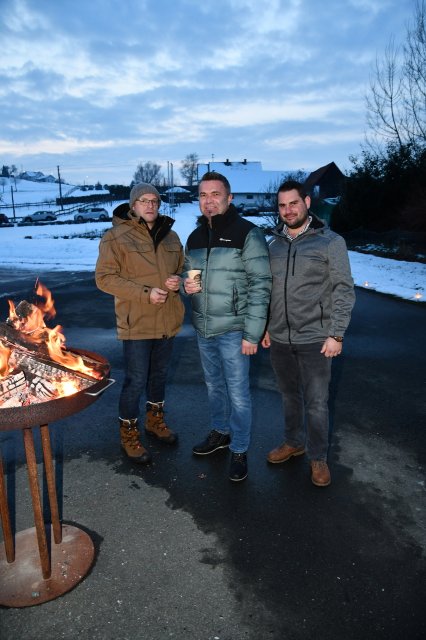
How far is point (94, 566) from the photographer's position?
275cm

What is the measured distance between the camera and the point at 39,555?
9.11 feet

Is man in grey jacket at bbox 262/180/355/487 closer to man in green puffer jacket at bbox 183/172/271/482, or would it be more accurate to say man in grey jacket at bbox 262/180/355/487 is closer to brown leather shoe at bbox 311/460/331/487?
brown leather shoe at bbox 311/460/331/487

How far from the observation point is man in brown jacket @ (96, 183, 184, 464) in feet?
12.0

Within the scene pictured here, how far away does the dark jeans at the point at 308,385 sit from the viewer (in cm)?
347

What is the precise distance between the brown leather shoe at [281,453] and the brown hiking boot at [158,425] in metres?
0.94

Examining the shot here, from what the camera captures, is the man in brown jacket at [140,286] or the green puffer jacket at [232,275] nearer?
the green puffer jacket at [232,275]

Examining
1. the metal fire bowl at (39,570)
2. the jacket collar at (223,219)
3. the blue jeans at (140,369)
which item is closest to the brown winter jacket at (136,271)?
the blue jeans at (140,369)

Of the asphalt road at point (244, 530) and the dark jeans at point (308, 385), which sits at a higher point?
the dark jeans at point (308, 385)

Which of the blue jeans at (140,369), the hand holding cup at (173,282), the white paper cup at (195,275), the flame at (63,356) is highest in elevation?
the white paper cup at (195,275)

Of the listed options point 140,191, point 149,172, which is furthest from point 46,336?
point 149,172

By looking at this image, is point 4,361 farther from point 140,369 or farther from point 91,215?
point 91,215

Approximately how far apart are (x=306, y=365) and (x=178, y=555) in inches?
64.3

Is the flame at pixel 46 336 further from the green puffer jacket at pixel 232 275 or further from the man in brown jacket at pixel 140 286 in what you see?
the green puffer jacket at pixel 232 275

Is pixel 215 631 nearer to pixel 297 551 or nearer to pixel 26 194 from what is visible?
pixel 297 551
